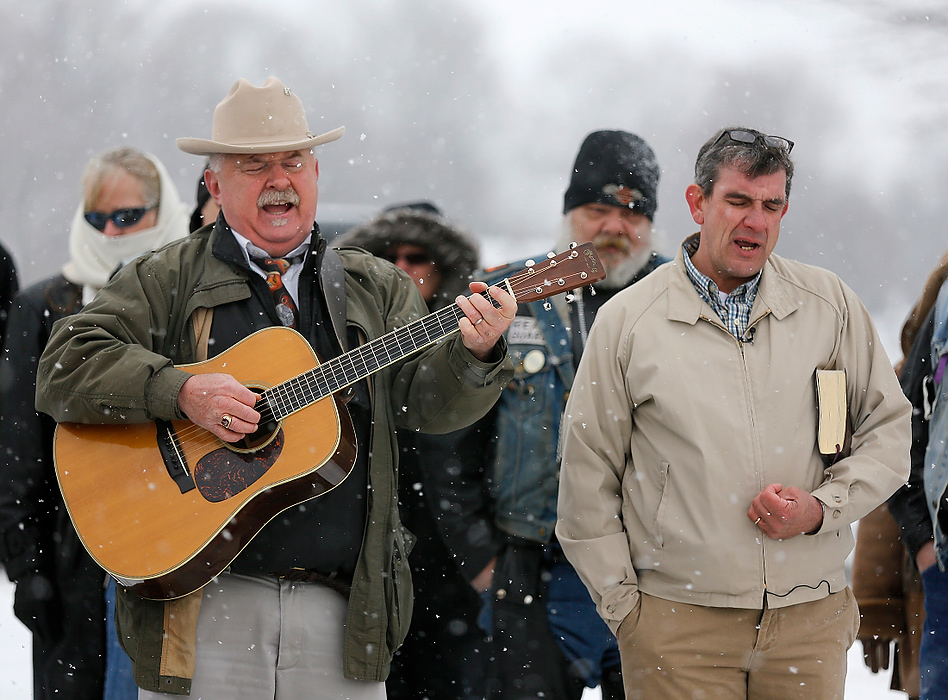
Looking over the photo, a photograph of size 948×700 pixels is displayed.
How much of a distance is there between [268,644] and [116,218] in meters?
2.04

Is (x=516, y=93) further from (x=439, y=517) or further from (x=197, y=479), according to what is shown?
(x=197, y=479)

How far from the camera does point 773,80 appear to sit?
20.8ft

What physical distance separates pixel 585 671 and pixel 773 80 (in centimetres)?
474

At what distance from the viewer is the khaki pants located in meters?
2.37

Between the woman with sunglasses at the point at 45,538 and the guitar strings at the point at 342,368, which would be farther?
the woman with sunglasses at the point at 45,538

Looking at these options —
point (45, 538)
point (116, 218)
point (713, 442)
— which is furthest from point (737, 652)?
point (116, 218)

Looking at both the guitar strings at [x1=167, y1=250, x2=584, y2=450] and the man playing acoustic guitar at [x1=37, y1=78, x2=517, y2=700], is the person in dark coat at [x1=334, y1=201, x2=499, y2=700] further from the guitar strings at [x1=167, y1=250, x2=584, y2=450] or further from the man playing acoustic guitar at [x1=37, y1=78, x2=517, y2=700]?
the guitar strings at [x1=167, y1=250, x2=584, y2=450]

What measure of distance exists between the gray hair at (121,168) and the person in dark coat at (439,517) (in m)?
0.81

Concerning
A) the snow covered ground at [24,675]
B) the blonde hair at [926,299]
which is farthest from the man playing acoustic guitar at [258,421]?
the snow covered ground at [24,675]

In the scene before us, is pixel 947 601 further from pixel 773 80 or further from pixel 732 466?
pixel 773 80

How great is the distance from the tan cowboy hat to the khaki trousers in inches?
46.5

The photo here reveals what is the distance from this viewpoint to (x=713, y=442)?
2367 mm

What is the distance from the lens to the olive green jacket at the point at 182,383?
2.33 metres

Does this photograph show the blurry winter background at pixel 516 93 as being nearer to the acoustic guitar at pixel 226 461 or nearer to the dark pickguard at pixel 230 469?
the acoustic guitar at pixel 226 461
